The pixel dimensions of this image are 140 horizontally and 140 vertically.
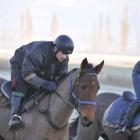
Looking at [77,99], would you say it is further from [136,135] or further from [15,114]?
[136,135]

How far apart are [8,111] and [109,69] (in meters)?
29.0

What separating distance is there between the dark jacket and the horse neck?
26 centimetres

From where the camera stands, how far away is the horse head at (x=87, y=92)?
7.32m

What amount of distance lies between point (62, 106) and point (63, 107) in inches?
0.9

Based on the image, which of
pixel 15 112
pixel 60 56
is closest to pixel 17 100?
pixel 15 112

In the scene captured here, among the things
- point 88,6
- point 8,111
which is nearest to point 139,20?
point 88,6

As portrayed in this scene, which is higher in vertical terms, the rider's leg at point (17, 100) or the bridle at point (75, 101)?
the bridle at point (75, 101)

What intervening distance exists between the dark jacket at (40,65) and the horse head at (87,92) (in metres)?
0.70

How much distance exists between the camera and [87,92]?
7.37 m

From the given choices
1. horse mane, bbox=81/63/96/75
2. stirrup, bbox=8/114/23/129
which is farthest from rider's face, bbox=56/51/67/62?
stirrup, bbox=8/114/23/129

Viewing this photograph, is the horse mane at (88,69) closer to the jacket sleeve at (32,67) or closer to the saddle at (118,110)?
the jacket sleeve at (32,67)

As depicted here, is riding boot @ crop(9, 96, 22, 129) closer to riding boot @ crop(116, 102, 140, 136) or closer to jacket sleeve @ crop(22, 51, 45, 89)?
jacket sleeve @ crop(22, 51, 45, 89)

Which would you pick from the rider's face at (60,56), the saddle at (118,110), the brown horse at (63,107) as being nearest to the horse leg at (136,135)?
the saddle at (118,110)

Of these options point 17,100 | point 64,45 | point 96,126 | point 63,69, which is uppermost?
point 64,45
